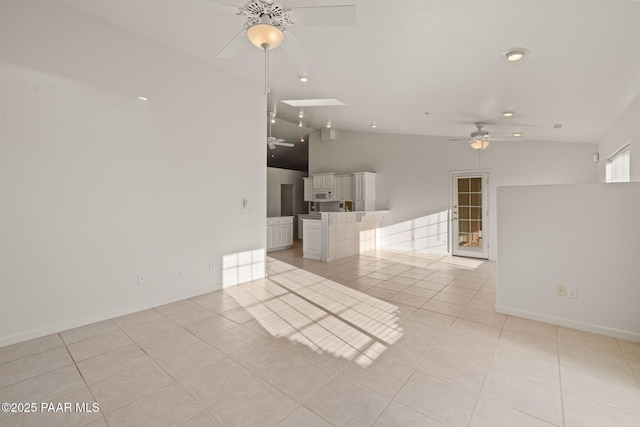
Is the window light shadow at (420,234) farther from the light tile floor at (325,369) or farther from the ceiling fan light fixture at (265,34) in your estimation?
the ceiling fan light fixture at (265,34)

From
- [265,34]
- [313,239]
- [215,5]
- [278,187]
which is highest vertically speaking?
[215,5]

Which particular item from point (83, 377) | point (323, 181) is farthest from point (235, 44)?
point (323, 181)

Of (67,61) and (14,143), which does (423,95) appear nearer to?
(67,61)

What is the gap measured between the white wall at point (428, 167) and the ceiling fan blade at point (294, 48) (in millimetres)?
5632

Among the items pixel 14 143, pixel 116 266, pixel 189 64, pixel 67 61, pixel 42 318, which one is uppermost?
pixel 189 64

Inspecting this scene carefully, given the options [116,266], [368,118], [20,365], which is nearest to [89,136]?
[116,266]

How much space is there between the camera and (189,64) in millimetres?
3803

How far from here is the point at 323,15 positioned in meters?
1.94

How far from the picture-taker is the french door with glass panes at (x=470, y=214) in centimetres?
663

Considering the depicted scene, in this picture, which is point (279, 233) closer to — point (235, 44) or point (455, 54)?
point (235, 44)

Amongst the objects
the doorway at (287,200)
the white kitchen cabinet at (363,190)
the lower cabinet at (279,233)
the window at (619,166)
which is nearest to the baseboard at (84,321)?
the lower cabinet at (279,233)

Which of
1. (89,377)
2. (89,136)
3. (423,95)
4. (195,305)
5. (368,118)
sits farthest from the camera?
(368,118)

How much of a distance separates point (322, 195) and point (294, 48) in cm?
679

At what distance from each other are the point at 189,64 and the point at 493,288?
5.49 metres
